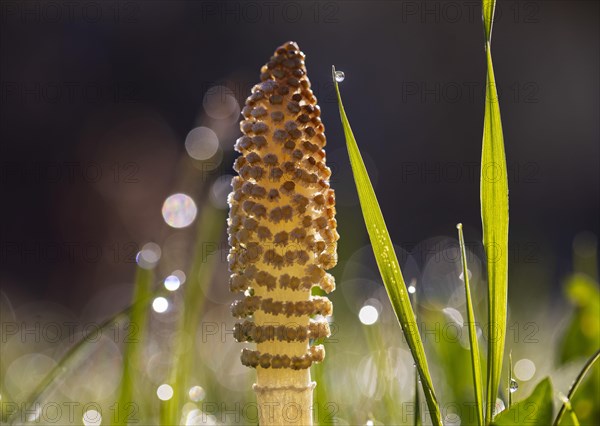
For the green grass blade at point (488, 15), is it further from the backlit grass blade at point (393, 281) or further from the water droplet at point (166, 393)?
the water droplet at point (166, 393)

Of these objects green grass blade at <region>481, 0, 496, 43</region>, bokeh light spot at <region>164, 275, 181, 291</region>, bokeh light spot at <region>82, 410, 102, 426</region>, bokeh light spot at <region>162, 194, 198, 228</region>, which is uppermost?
bokeh light spot at <region>162, 194, 198, 228</region>

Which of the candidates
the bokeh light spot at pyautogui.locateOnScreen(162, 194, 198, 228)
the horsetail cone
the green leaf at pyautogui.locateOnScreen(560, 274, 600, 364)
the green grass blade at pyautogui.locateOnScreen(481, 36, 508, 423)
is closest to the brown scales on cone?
the horsetail cone

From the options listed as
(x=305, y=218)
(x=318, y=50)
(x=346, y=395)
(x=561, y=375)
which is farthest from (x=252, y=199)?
(x=318, y=50)

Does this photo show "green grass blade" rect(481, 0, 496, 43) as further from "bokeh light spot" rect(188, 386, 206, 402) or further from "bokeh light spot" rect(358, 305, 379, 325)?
"bokeh light spot" rect(188, 386, 206, 402)

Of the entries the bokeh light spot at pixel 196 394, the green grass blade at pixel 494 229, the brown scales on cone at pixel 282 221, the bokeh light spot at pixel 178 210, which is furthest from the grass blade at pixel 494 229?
the bokeh light spot at pixel 178 210

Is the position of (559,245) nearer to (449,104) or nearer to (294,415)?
(449,104)

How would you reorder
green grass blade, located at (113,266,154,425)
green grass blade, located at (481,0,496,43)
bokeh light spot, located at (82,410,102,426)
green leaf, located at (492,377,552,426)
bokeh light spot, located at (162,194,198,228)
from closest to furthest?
green leaf, located at (492,377,552,426) < green grass blade, located at (481,0,496,43) < green grass blade, located at (113,266,154,425) < bokeh light spot, located at (82,410,102,426) < bokeh light spot, located at (162,194,198,228)
